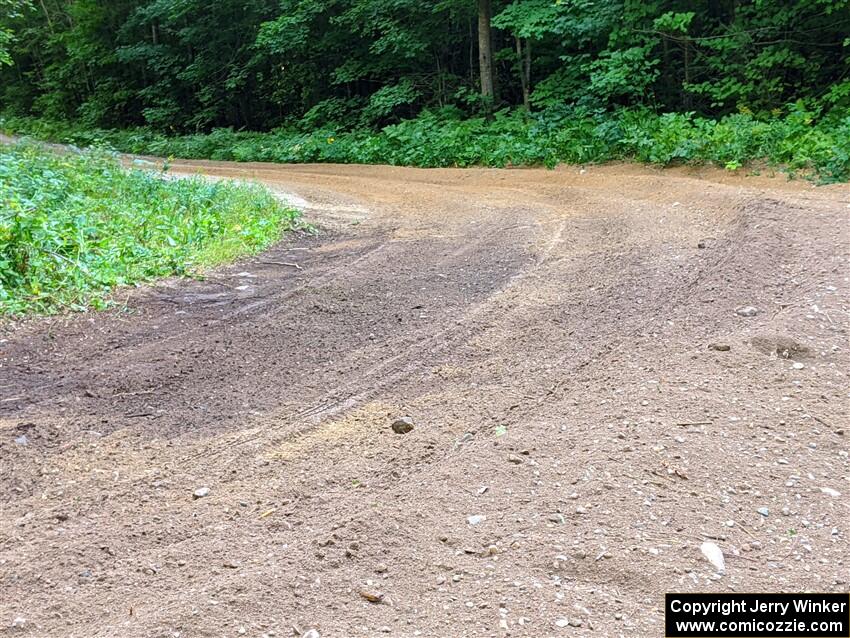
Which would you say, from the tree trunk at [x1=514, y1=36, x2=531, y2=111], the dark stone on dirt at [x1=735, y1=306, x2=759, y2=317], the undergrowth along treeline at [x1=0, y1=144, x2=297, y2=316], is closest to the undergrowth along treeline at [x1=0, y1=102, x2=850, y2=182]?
the tree trunk at [x1=514, y1=36, x2=531, y2=111]

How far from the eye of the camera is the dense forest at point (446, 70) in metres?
13.2

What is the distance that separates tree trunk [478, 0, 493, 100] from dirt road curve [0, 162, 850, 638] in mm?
13457

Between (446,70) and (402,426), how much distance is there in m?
19.8

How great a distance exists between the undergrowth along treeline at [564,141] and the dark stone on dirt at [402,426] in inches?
309

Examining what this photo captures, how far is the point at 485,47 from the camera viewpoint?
60.3ft

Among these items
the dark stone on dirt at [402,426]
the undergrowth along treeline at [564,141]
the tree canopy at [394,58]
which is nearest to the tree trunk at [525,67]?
the tree canopy at [394,58]

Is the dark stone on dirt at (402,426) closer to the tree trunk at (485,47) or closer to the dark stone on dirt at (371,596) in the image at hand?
the dark stone on dirt at (371,596)

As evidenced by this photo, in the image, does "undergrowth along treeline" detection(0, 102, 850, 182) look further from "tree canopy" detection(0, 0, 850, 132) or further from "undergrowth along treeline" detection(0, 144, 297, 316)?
"undergrowth along treeline" detection(0, 144, 297, 316)

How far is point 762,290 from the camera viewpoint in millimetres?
4879

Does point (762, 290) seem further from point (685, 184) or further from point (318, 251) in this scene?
point (685, 184)

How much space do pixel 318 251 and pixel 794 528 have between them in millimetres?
5851

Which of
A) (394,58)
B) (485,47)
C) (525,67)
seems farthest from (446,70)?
(525,67)

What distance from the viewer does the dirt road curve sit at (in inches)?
92.7

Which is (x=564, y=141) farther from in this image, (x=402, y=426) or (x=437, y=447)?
(x=437, y=447)
